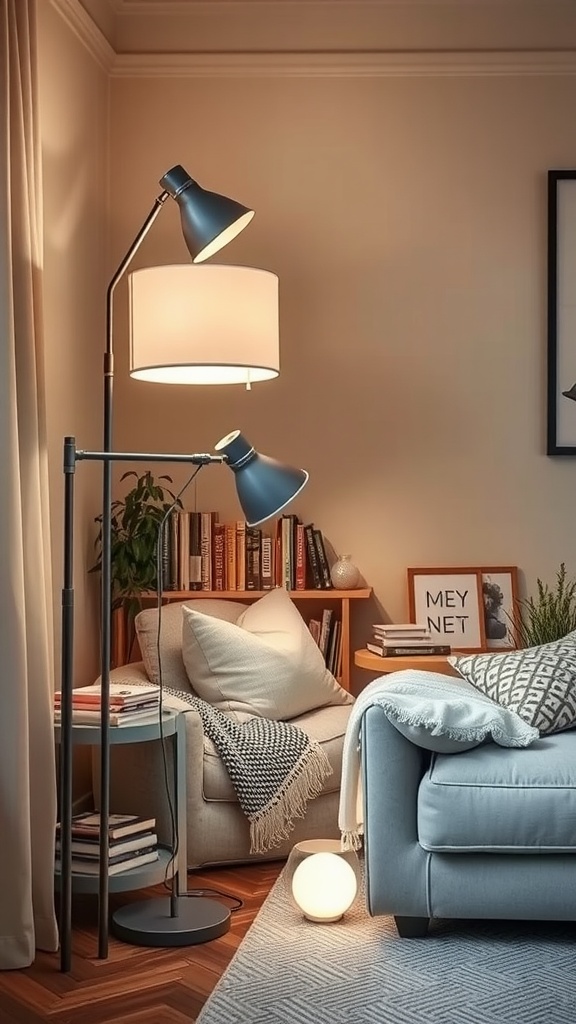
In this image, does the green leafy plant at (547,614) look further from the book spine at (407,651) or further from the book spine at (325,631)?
the book spine at (325,631)

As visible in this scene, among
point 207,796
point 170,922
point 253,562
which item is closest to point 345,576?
point 253,562

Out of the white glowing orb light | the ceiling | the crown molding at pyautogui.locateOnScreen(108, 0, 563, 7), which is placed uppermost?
A: the crown molding at pyautogui.locateOnScreen(108, 0, 563, 7)

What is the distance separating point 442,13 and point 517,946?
11.0 ft

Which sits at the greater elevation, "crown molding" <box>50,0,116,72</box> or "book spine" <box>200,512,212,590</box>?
"crown molding" <box>50,0,116,72</box>

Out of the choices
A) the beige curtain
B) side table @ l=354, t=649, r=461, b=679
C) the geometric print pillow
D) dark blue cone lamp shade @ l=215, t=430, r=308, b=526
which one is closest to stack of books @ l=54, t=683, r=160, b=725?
the beige curtain

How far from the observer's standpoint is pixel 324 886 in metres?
3.18

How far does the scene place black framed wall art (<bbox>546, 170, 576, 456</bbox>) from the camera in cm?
460

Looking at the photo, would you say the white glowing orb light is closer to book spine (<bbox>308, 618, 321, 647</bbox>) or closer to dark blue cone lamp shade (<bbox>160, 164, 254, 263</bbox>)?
book spine (<bbox>308, 618, 321, 647</bbox>)

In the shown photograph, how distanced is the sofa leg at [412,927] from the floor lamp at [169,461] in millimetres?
478

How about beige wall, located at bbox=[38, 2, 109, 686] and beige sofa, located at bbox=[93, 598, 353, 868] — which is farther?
beige wall, located at bbox=[38, 2, 109, 686]

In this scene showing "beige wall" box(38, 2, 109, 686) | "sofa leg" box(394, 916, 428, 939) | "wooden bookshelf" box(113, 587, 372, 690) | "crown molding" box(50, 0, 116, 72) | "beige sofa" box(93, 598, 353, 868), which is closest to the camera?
"sofa leg" box(394, 916, 428, 939)

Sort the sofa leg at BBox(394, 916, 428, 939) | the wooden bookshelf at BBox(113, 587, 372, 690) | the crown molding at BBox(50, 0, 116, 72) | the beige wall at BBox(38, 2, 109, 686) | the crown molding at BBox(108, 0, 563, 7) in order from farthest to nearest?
the crown molding at BBox(108, 0, 563, 7)
the wooden bookshelf at BBox(113, 587, 372, 690)
the crown molding at BBox(50, 0, 116, 72)
the beige wall at BBox(38, 2, 109, 686)
the sofa leg at BBox(394, 916, 428, 939)

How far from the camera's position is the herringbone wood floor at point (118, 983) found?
266cm

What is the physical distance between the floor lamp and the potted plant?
1130mm
